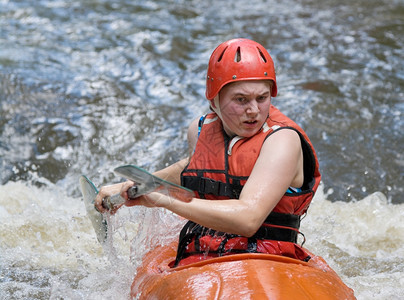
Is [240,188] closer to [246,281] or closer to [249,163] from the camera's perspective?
[249,163]

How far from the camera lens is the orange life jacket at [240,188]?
2.52 meters

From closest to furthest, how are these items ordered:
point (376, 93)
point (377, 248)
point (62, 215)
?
point (377, 248) → point (62, 215) → point (376, 93)

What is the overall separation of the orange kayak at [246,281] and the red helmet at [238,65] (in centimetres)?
70

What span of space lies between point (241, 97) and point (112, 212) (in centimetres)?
73

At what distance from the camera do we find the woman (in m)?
2.35

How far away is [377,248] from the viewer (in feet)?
13.1

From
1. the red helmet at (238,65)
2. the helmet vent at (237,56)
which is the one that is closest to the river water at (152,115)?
the red helmet at (238,65)

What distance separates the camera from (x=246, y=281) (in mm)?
2230

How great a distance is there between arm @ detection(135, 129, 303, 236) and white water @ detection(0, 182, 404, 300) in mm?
565

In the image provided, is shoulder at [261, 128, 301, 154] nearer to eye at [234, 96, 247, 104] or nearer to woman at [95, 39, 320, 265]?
woman at [95, 39, 320, 265]

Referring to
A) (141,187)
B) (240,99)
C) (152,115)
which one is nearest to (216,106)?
(240,99)

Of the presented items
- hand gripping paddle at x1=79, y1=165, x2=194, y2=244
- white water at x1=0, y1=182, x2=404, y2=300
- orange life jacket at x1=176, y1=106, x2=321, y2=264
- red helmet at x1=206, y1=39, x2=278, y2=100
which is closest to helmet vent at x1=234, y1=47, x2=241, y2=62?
red helmet at x1=206, y1=39, x2=278, y2=100

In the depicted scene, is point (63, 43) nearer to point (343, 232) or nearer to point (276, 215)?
point (343, 232)

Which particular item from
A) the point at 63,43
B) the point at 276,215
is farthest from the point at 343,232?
the point at 63,43
